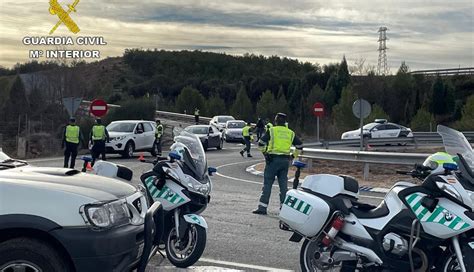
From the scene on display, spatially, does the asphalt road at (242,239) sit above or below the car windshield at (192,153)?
below

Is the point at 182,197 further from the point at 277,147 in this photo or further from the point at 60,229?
the point at 277,147

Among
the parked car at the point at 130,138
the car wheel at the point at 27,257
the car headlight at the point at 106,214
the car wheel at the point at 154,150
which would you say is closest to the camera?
the car wheel at the point at 27,257

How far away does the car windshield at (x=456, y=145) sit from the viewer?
18.5ft

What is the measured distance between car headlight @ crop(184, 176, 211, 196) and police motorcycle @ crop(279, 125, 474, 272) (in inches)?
49.5

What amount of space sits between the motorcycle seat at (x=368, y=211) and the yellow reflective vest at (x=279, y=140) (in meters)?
5.19

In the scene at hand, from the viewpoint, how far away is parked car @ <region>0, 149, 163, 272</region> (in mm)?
4402

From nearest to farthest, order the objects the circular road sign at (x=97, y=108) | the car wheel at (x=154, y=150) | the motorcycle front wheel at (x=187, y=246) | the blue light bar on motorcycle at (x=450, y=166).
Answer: the blue light bar on motorcycle at (x=450, y=166) < the motorcycle front wheel at (x=187, y=246) < the circular road sign at (x=97, y=108) < the car wheel at (x=154, y=150)

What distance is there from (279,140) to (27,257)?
696 cm

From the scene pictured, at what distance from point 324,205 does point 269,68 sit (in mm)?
103005

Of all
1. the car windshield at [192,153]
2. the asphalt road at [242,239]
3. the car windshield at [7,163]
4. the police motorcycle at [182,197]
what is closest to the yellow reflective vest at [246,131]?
the asphalt road at [242,239]

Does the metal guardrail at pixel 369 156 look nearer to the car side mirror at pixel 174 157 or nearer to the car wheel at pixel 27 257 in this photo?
the car side mirror at pixel 174 157

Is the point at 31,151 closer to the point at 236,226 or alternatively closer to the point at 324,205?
the point at 236,226

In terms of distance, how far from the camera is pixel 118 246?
462 cm

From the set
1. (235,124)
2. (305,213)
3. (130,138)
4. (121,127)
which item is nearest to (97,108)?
(121,127)
